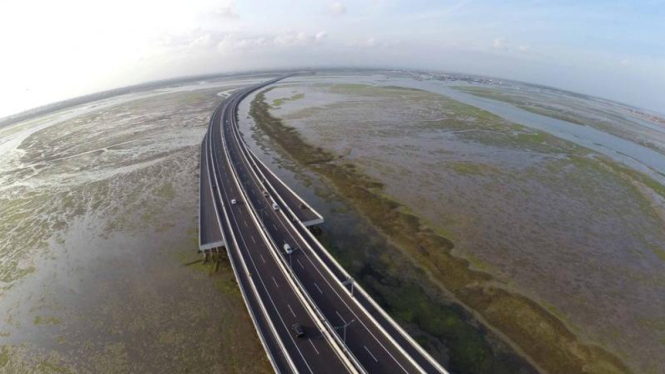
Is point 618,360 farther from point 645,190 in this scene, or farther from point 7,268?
point 7,268

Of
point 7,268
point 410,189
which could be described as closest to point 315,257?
point 410,189

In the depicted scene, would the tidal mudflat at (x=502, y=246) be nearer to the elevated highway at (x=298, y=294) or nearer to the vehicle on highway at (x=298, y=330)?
the elevated highway at (x=298, y=294)

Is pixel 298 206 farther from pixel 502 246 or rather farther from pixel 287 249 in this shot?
pixel 502 246

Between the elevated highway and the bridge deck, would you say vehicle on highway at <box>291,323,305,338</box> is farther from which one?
the bridge deck

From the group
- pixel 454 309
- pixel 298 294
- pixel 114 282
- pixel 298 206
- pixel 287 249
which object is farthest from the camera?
pixel 298 206

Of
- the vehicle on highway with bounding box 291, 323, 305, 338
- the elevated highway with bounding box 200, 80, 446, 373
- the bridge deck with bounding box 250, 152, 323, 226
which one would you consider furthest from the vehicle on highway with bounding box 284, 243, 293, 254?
the vehicle on highway with bounding box 291, 323, 305, 338

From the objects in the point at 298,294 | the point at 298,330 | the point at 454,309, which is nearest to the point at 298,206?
the point at 298,294

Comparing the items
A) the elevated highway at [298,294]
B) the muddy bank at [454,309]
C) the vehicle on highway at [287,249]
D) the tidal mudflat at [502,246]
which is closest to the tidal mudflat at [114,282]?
the elevated highway at [298,294]
